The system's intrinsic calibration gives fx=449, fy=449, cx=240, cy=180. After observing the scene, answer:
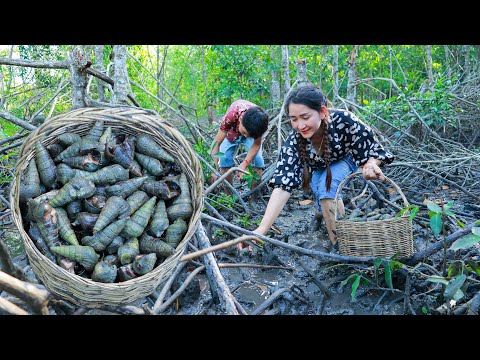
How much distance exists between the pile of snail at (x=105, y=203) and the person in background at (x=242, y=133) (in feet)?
6.54

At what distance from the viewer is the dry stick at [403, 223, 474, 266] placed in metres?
2.39

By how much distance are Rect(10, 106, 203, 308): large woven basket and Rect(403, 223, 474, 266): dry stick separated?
1406 millimetres

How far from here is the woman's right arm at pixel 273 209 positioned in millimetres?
2774

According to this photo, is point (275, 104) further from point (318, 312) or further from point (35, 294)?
point (35, 294)

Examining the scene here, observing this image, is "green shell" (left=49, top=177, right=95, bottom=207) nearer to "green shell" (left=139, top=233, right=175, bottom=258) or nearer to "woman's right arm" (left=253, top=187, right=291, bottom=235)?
"green shell" (left=139, top=233, right=175, bottom=258)

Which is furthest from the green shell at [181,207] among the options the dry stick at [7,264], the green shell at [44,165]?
the dry stick at [7,264]

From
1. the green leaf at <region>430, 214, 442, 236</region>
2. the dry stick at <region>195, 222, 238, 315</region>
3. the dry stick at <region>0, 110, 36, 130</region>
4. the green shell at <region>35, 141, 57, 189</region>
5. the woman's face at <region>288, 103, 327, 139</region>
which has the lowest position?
the dry stick at <region>195, 222, 238, 315</region>

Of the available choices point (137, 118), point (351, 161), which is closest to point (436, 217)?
point (351, 161)

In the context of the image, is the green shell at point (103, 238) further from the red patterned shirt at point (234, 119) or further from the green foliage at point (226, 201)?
the red patterned shirt at point (234, 119)

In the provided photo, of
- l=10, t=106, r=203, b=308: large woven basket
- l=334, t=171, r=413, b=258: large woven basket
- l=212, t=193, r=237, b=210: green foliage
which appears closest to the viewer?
l=10, t=106, r=203, b=308: large woven basket

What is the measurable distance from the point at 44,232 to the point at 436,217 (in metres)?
1.81

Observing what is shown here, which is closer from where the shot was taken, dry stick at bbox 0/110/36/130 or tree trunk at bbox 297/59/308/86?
dry stick at bbox 0/110/36/130

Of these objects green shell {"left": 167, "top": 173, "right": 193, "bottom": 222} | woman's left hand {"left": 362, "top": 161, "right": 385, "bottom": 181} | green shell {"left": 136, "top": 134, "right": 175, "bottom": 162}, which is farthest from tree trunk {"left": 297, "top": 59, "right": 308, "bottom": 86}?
green shell {"left": 167, "top": 173, "right": 193, "bottom": 222}

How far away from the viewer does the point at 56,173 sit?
201 cm
